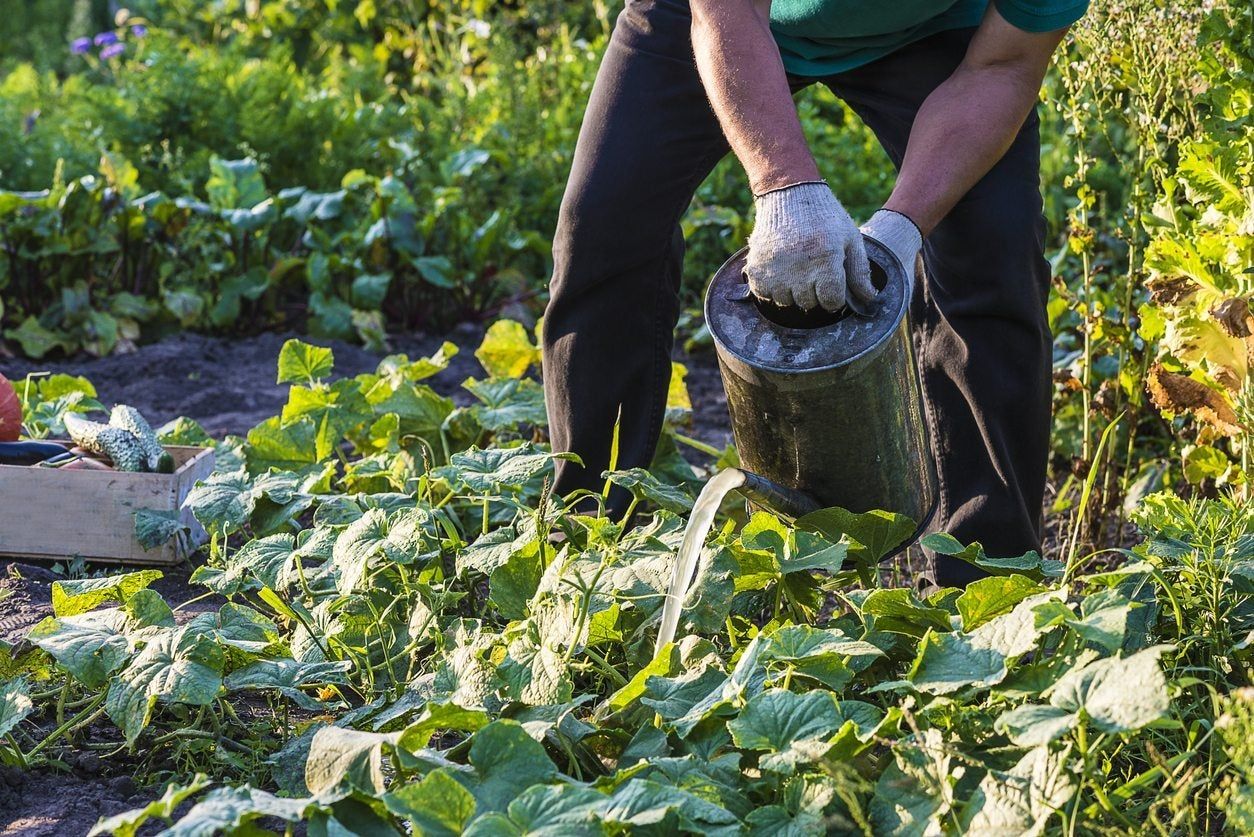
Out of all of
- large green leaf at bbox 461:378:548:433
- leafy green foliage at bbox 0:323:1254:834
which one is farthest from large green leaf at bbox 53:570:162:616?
large green leaf at bbox 461:378:548:433

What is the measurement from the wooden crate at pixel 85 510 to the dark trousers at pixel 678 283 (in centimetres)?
81

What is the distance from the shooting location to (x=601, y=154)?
2463 millimetres

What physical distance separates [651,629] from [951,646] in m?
0.51

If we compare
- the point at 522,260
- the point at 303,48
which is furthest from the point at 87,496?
the point at 303,48

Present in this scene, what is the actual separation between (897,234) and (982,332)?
1.02ft

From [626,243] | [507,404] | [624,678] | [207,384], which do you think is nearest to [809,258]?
[626,243]

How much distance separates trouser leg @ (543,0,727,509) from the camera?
2.46 metres

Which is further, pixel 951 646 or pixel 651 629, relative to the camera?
pixel 651 629

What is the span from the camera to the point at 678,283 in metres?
2.62

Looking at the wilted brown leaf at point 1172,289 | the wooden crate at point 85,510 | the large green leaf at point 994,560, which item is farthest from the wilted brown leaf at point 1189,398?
the wooden crate at point 85,510

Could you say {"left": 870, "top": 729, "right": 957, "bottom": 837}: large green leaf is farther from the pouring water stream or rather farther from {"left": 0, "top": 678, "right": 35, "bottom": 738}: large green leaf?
{"left": 0, "top": 678, "right": 35, "bottom": 738}: large green leaf

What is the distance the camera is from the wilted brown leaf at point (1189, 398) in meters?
2.47

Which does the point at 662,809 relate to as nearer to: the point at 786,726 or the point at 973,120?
the point at 786,726

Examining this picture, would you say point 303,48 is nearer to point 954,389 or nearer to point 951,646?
point 954,389
